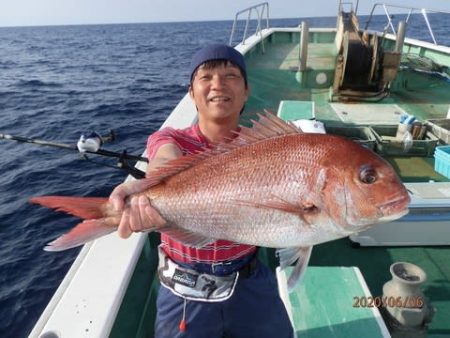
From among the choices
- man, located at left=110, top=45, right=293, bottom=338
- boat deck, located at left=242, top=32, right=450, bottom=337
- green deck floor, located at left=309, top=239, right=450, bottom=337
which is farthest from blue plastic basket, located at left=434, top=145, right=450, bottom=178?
Answer: man, located at left=110, top=45, right=293, bottom=338

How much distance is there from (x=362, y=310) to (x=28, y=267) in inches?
226

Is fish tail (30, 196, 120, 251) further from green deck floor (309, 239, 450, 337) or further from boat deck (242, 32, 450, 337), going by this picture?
green deck floor (309, 239, 450, 337)

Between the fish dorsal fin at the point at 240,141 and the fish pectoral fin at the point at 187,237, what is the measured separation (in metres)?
0.24

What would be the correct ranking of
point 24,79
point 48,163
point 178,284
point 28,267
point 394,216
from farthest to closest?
1. point 24,79
2. point 48,163
3. point 28,267
4. point 178,284
5. point 394,216

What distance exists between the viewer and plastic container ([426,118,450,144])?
580cm

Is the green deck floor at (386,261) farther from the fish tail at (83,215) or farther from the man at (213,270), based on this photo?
the fish tail at (83,215)

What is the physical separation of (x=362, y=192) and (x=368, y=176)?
74mm

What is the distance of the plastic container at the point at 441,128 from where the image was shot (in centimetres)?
580

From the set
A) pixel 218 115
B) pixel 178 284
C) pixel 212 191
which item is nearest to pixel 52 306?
pixel 178 284

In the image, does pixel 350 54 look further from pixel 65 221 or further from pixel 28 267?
pixel 28 267

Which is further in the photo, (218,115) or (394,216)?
(218,115)

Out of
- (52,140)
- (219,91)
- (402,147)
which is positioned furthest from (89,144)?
(52,140)

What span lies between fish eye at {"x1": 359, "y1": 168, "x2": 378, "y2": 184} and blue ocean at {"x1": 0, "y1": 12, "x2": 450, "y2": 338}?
6.19 ft

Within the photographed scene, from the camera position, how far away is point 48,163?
10.2 meters
